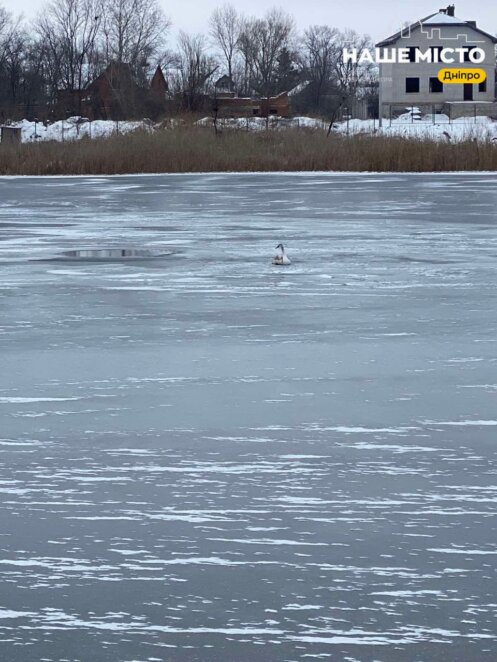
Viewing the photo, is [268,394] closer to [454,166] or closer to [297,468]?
[297,468]

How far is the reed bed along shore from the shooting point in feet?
108

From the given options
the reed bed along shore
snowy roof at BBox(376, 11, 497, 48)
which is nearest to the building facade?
snowy roof at BBox(376, 11, 497, 48)

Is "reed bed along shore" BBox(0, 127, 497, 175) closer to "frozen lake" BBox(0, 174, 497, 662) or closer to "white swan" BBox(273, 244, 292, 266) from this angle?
"white swan" BBox(273, 244, 292, 266)

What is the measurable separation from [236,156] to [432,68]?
51945 mm

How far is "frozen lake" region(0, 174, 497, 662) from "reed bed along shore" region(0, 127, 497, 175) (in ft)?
69.4

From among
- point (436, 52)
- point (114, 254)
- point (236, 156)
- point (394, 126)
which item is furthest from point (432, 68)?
point (114, 254)

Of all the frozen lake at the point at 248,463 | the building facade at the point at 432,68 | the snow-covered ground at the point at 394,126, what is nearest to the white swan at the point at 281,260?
the frozen lake at the point at 248,463

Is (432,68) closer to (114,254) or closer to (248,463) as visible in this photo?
(114,254)

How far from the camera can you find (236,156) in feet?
113

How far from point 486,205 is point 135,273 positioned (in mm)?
9838

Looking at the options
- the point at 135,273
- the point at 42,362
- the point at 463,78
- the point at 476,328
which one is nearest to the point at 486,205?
the point at 135,273

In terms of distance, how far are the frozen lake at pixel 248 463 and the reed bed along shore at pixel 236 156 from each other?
21158 mm

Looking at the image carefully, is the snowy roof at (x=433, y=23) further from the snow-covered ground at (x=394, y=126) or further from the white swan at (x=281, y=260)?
the white swan at (x=281, y=260)

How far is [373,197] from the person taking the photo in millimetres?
23125
